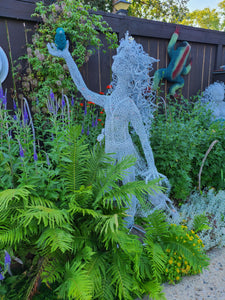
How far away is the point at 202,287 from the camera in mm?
1784

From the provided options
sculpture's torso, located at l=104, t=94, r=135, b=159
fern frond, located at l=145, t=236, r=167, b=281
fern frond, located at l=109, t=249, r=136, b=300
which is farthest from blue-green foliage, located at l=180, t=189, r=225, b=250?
sculpture's torso, located at l=104, t=94, r=135, b=159

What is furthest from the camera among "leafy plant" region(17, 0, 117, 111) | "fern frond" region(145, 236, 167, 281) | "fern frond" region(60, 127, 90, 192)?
"leafy plant" region(17, 0, 117, 111)

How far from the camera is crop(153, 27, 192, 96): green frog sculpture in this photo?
4.52 metres

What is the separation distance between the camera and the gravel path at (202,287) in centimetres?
170

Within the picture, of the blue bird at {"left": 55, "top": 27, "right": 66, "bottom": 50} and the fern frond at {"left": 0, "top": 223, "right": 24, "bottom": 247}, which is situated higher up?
the blue bird at {"left": 55, "top": 27, "right": 66, "bottom": 50}

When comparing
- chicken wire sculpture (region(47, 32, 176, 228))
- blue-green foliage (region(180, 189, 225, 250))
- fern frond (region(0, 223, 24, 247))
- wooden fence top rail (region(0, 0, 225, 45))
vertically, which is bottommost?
blue-green foliage (region(180, 189, 225, 250))

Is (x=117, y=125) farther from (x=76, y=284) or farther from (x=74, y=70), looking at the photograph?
(x=76, y=284)

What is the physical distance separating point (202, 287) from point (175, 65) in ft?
13.1

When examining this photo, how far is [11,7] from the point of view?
2922 mm

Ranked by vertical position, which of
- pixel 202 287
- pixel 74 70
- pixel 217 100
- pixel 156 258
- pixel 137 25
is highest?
pixel 137 25

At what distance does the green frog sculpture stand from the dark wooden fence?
0.12 metres

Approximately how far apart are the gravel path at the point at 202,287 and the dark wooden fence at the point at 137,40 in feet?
9.82

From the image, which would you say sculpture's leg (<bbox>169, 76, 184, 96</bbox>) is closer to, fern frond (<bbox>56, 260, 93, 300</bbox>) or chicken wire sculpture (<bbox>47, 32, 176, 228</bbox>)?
chicken wire sculpture (<bbox>47, 32, 176, 228</bbox>)

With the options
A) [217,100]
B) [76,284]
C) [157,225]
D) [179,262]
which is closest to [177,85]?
[217,100]
